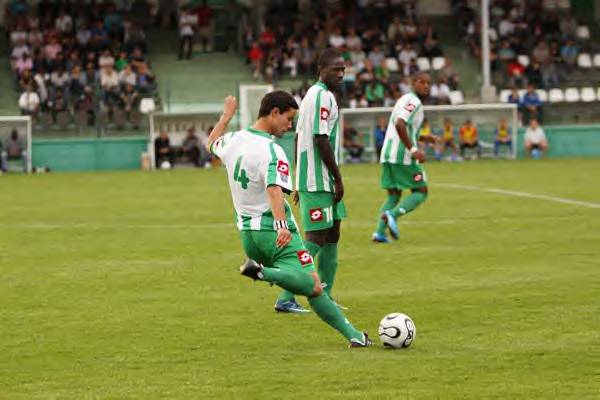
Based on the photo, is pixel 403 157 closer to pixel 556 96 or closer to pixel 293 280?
pixel 293 280

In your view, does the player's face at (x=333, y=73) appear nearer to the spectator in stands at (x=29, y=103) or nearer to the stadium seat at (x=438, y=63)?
the spectator in stands at (x=29, y=103)

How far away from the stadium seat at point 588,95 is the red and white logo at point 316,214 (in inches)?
1173

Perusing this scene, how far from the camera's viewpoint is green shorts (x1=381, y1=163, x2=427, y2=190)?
17969mm

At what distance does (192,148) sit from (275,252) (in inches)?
1080

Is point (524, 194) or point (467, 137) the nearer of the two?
point (524, 194)

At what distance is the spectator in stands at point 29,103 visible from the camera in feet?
125

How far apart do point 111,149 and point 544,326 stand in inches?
1102

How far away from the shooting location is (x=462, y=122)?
3838 centimetres

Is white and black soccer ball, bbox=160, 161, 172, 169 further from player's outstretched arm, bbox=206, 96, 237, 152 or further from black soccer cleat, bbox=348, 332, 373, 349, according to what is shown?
black soccer cleat, bbox=348, 332, 373, 349

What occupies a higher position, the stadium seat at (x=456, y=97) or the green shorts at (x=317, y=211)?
the stadium seat at (x=456, y=97)

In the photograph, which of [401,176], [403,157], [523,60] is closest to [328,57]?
[403,157]

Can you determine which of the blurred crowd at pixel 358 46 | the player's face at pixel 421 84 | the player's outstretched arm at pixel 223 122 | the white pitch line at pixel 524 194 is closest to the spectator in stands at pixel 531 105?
the blurred crowd at pixel 358 46

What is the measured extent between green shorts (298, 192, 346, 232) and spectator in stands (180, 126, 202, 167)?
82.2ft

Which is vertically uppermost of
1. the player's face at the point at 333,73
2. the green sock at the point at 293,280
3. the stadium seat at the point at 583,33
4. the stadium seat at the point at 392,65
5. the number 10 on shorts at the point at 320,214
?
the stadium seat at the point at 583,33
